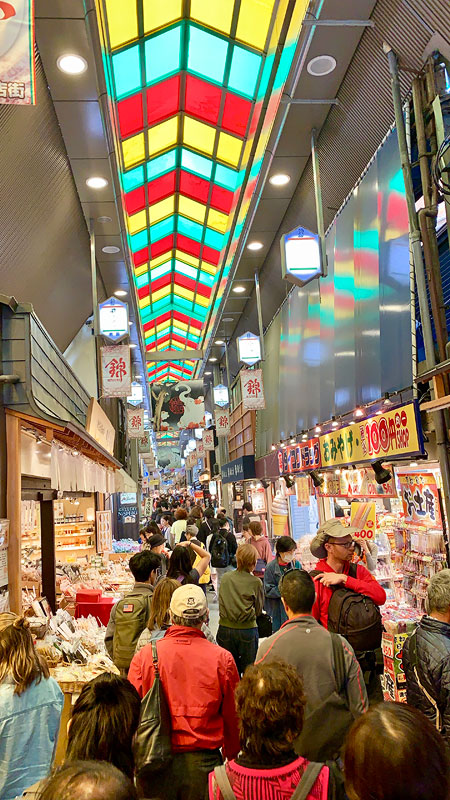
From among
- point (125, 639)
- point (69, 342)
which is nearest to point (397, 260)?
point (125, 639)

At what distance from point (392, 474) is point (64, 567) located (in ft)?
21.3

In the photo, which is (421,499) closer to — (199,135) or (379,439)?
(379,439)

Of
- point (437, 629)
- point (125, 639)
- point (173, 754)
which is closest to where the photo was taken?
point (173, 754)

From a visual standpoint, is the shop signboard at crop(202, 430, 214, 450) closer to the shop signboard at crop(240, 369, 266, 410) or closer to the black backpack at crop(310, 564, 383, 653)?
the shop signboard at crop(240, 369, 266, 410)

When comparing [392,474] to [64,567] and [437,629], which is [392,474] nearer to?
[437,629]

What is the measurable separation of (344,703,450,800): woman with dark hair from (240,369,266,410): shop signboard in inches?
501

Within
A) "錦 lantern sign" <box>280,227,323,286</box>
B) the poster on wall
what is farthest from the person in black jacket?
the poster on wall

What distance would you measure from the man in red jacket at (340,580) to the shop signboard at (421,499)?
179cm

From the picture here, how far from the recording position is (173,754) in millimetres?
2795

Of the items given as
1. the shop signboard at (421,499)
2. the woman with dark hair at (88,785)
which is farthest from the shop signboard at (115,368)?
the woman with dark hair at (88,785)

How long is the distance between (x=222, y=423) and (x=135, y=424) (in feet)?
10.8

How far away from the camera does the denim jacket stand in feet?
9.71

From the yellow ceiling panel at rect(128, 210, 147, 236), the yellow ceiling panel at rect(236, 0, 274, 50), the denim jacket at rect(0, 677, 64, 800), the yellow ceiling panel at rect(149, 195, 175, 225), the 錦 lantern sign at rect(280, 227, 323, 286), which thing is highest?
the yellow ceiling panel at rect(149, 195, 175, 225)

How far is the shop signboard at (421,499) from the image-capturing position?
19.4 ft
